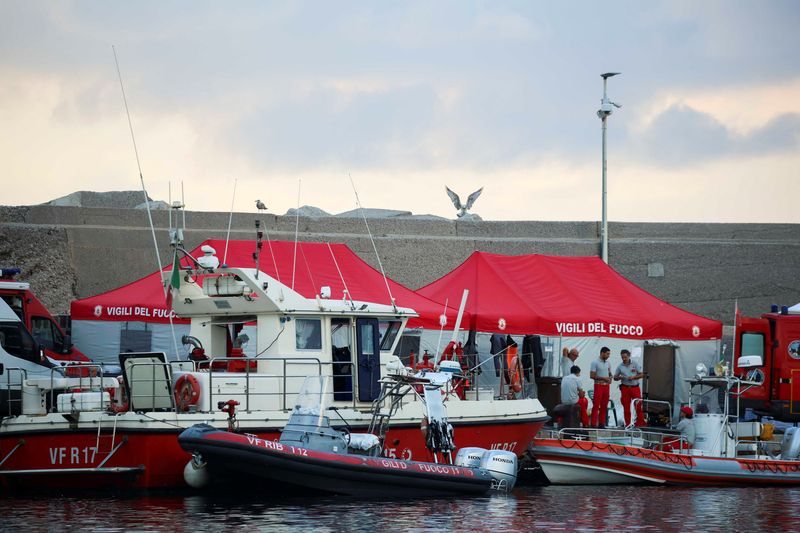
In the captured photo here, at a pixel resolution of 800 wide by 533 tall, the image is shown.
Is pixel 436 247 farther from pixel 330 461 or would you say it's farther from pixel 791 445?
pixel 330 461

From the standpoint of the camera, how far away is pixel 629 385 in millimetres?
19406

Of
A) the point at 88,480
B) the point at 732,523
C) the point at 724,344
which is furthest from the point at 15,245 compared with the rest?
the point at 732,523

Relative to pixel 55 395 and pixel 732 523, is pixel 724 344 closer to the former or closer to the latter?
pixel 732 523

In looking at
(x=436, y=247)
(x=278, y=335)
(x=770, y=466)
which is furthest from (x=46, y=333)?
(x=770, y=466)

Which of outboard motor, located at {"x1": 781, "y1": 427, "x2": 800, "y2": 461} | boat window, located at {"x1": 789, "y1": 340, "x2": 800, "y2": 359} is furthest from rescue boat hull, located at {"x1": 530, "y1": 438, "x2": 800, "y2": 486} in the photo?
boat window, located at {"x1": 789, "y1": 340, "x2": 800, "y2": 359}

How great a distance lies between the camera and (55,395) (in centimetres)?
1555

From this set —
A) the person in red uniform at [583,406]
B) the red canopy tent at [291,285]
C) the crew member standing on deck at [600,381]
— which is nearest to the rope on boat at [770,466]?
the crew member standing on deck at [600,381]

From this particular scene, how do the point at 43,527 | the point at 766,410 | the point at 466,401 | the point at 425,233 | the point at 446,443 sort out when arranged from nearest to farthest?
the point at 43,527
the point at 446,443
the point at 466,401
the point at 766,410
the point at 425,233

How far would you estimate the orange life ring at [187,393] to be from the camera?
14.6m

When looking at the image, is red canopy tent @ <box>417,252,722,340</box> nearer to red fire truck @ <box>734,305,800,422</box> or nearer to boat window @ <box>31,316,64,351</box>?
red fire truck @ <box>734,305,800,422</box>

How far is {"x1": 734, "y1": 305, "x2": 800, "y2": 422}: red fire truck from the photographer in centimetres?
2172

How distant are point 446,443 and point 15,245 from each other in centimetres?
1408

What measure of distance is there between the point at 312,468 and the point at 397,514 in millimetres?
1200

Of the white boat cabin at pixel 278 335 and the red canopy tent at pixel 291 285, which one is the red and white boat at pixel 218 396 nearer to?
the white boat cabin at pixel 278 335
